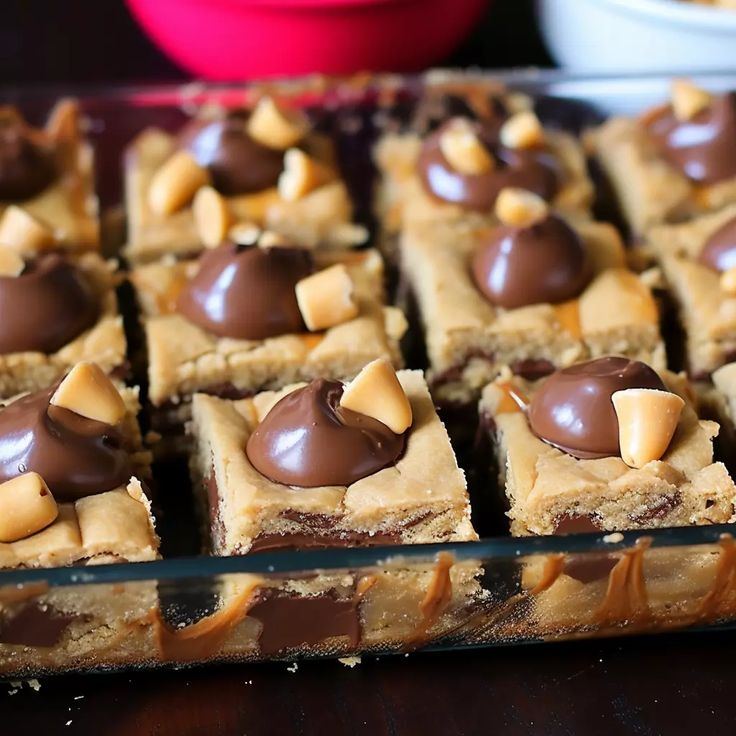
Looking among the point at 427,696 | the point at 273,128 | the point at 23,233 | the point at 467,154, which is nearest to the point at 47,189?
the point at 23,233

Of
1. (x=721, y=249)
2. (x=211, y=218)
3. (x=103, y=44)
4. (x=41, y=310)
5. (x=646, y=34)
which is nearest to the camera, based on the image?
(x=41, y=310)

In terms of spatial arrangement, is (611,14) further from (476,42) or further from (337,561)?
(337,561)

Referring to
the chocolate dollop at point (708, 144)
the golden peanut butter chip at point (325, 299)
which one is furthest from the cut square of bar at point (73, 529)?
the chocolate dollop at point (708, 144)

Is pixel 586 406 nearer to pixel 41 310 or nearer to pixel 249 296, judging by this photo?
pixel 249 296

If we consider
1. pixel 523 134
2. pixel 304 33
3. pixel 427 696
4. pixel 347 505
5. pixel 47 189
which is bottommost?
pixel 427 696

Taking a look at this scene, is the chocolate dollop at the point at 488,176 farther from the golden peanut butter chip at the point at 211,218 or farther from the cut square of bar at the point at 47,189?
the cut square of bar at the point at 47,189

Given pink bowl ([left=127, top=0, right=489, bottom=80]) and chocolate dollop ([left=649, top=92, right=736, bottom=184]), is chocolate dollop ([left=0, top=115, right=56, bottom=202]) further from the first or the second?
chocolate dollop ([left=649, top=92, right=736, bottom=184])
